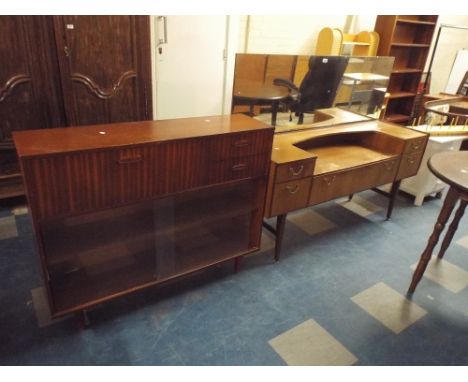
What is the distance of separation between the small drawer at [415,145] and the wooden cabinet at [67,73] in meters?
1.93

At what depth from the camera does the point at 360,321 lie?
180cm

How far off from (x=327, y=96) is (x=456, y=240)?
1434mm

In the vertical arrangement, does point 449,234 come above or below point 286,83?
below

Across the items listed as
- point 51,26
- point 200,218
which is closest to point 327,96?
point 200,218

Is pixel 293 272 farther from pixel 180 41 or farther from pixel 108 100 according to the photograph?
pixel 180 41

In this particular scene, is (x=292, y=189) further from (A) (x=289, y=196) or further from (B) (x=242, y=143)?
(B) (x=242, y=143)

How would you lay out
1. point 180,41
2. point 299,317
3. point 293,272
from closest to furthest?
point 299,317 → point 293,272 → point 180,41

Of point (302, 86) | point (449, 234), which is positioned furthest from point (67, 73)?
point (449, 234)

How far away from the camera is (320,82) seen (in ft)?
8.11

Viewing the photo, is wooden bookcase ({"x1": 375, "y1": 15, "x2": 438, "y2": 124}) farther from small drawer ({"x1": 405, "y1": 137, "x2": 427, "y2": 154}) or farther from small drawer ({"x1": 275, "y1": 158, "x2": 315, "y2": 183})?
small drawer ({"x1": 275, "y1": 158, "x2": 315, "y2": 183})

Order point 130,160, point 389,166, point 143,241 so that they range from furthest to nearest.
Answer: point 389,166, point 143,241, point 130,160

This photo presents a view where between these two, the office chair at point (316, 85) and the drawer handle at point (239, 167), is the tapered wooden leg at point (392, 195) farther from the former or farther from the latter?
the drawer handle at point (239, 167)

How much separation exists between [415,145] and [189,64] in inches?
74.6

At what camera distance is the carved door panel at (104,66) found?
222 cm
